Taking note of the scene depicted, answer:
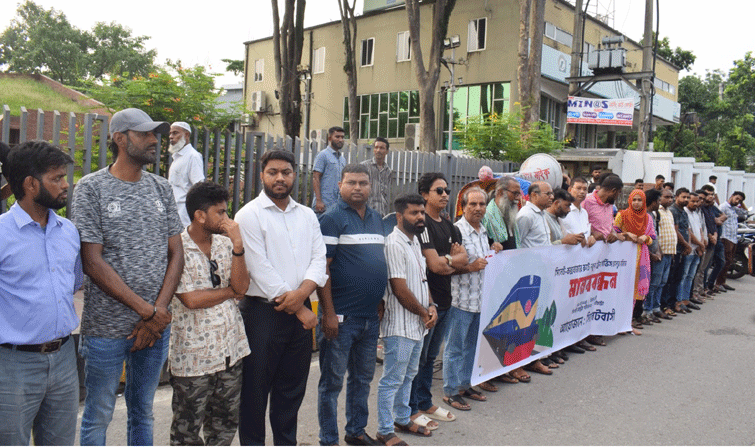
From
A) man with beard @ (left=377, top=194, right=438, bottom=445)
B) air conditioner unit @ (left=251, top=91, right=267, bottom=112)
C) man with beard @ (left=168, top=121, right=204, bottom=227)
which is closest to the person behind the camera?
man with beard @ (left=377, top=194, right=438, bottom=445)

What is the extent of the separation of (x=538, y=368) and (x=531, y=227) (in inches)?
57.8

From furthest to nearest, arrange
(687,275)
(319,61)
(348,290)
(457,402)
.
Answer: (319,61)
(687,275)
(457,402)
(348,290)

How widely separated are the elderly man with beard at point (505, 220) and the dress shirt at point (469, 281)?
0.72 m

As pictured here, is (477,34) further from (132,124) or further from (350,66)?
(132,124)

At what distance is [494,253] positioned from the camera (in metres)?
5.40

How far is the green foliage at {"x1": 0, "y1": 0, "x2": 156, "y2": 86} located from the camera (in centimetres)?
5075

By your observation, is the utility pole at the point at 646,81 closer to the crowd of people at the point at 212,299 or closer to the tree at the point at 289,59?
the tree at the point at 289,59

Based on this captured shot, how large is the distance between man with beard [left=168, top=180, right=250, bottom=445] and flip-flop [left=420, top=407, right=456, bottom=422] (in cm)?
190

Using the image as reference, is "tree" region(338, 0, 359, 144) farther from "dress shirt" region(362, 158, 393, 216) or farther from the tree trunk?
"dress shirt" region(362, 158, 393, 216)

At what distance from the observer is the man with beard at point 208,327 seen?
10.3 ft

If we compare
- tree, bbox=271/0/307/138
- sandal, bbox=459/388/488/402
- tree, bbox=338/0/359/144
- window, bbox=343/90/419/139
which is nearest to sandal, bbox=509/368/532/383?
sandal, bbox=459/388/488/402

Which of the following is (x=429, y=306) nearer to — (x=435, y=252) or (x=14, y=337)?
(x=435, y=252)

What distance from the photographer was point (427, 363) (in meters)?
4.82

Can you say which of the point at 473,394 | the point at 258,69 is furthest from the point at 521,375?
the point at 258,69
